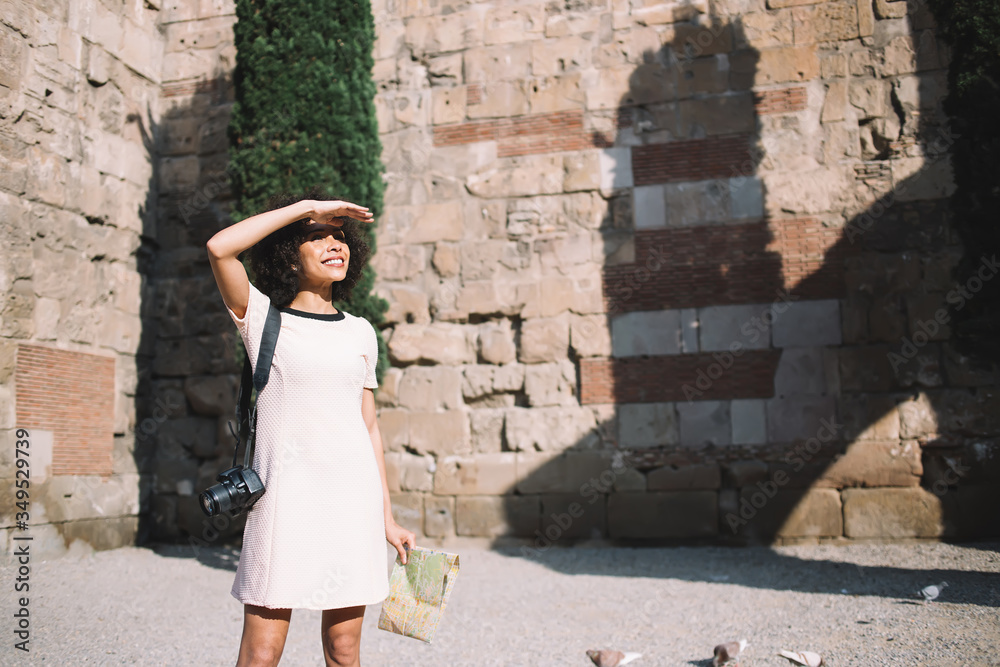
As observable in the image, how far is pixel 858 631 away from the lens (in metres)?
4.27

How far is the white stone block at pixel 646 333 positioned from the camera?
23.1ft

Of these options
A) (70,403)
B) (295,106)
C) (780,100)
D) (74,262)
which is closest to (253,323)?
(295,106)

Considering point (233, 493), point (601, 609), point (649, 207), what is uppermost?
point (649, 207)

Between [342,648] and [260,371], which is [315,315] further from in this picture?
[342,648]

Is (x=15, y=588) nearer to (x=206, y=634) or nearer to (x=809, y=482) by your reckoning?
(x=206, y=634)

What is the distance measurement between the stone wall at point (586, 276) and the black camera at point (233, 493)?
4.85 meters

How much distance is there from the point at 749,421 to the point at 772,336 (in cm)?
79

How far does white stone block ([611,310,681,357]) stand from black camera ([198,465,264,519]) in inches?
207

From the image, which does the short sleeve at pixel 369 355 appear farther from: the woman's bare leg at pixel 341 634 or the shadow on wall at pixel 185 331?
the shadow on wall at pixel 185 331

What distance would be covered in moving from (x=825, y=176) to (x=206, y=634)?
6170 mm

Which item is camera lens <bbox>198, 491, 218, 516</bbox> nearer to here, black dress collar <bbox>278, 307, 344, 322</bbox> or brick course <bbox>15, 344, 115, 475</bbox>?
black dress collar <bbox>278, 307, 344, 322</bbox>

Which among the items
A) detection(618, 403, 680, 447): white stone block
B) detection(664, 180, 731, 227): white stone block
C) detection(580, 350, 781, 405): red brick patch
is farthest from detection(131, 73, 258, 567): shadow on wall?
detection(664, 180, 731, 227): white stone block

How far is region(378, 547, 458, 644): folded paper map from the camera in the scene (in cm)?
232

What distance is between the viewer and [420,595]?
2350 millimetres
